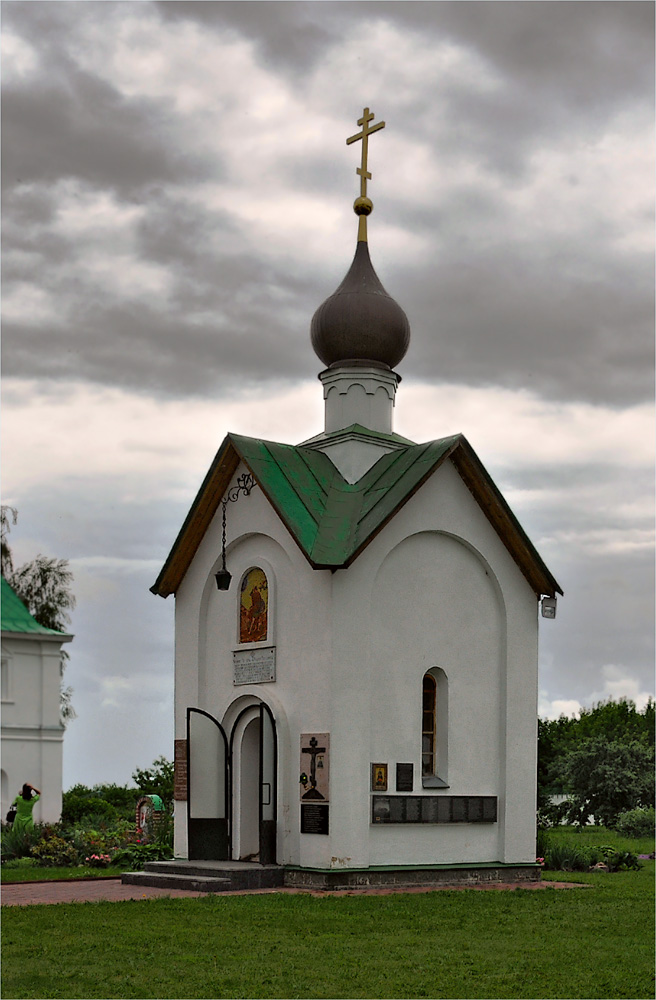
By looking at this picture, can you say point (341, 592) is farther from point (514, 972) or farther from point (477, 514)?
point (514, 972)

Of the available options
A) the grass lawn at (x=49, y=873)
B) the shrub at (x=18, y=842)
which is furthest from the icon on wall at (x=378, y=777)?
the shrub at (x=18, y=842)

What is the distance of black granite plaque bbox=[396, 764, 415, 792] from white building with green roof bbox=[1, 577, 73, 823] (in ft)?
43.7

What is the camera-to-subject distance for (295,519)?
699 inches

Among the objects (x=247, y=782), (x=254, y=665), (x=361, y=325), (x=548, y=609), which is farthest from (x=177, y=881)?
(x=361, y=325)

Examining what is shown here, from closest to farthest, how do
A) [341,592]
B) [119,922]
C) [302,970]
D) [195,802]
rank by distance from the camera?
[302,970] < [119,922] < [341,592] < [195,802]

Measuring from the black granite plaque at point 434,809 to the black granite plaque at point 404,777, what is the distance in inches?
4.3

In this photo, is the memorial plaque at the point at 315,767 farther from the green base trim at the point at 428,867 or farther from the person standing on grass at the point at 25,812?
the person standing on grass at the point at 25,812

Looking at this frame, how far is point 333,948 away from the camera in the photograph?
11.2 meters

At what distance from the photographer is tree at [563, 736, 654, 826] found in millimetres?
29266

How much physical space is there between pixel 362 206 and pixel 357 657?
325 inches

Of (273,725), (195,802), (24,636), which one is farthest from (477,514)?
(24,636)

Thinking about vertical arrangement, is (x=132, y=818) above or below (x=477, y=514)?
below

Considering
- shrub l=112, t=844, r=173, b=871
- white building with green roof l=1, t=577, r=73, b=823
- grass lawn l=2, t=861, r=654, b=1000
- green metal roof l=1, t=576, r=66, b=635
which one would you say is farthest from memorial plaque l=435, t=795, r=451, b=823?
green metal roof l=1, t=576, r=66, b=635

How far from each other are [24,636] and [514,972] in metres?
20.7
